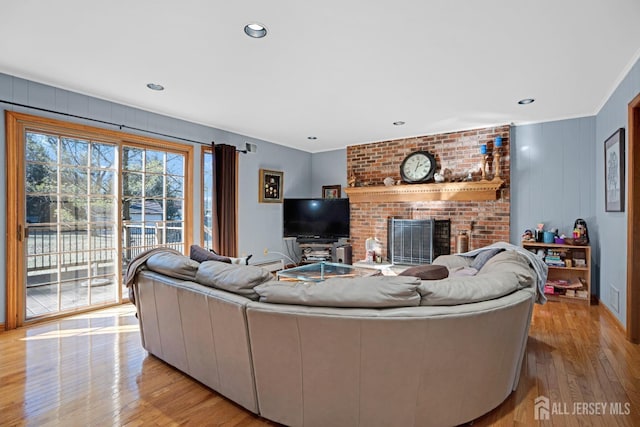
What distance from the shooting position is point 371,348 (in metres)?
1.55

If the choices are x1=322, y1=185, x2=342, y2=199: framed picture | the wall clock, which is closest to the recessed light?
the wall clock

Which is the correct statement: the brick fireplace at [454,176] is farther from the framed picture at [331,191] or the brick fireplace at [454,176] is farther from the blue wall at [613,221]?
the blue wall at [613,221]

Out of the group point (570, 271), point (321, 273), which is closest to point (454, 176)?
point (570, 271)

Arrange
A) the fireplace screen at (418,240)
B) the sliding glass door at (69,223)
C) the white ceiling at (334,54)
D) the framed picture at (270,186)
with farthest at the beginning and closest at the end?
the framed picture at (270,186) < the fireplace screen at (418,240) < the sliding glass door at (69,223) < the white ceiling at (334,54)

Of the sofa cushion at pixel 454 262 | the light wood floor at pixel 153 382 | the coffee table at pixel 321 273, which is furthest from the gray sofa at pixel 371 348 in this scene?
the coffee table at pixel 321 273

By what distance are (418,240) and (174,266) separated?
Result: 12.6ft

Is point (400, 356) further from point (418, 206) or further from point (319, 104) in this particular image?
point (418, 206)

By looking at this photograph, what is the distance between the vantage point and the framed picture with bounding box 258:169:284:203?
18.7 ft

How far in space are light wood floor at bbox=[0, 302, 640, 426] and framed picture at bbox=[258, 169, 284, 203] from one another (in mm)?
2982

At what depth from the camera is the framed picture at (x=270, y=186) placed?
5.69 metres

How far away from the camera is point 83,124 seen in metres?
3.60

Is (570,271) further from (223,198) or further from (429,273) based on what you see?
(223,198)

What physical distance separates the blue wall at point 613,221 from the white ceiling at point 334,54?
16 centimetres

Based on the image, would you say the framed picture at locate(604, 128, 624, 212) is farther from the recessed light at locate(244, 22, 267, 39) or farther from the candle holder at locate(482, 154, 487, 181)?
the recessed light at locate(244, 22, 267, 39)
